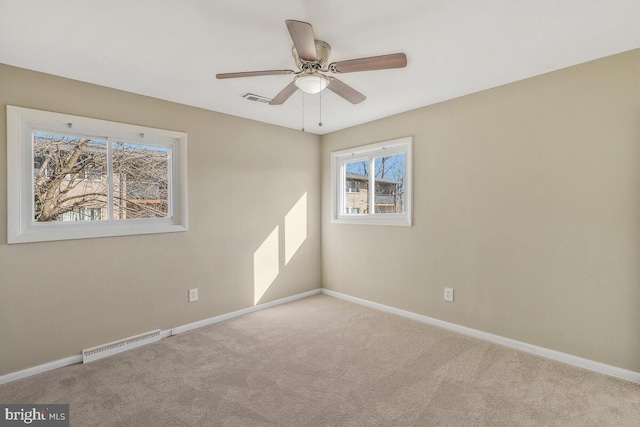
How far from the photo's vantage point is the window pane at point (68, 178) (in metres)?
2.47

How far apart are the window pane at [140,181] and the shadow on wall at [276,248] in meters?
1.20

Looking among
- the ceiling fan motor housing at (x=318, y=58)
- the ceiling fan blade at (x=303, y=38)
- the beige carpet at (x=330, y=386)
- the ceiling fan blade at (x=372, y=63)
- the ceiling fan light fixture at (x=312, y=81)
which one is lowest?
the beige carpet at (x=330, y=386)

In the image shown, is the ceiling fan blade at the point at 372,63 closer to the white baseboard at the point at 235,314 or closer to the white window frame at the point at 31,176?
the white window frame at the point at 31,176

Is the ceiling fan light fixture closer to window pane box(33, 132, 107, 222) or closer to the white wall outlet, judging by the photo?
window pane box(33, 132, 107, 222)

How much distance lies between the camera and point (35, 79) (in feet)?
7.77

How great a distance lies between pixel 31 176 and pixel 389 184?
3.37 metres

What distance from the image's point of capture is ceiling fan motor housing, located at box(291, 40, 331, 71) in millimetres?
1880

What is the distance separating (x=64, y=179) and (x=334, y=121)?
2.72 m

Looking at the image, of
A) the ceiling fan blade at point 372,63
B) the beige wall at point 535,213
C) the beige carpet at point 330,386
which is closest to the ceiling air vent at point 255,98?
the ceiling fan blade at point 372,63

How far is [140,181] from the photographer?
297 cm

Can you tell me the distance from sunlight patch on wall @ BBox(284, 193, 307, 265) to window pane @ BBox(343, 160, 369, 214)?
1.95 ft

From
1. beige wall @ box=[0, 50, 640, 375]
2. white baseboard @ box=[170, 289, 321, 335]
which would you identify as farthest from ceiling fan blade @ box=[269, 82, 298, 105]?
white baseboard @ box=[170, 289, 321, 335]

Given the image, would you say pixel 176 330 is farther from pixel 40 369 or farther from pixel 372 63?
pixel 372 63

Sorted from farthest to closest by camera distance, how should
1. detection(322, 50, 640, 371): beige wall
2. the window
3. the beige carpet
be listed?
the window
detection(322, 50, 640, 371): beige wall
the beige carpet
